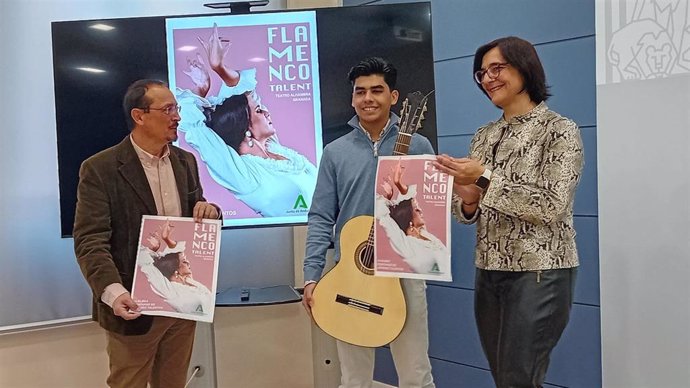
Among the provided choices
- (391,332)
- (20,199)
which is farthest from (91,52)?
(391,332)

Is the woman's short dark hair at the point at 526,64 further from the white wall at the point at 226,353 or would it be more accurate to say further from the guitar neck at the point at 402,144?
the white wall at the point at 226,353

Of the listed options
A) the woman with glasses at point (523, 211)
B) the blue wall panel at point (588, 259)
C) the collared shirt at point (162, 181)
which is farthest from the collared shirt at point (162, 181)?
the blue wall panel at point (588, 259)

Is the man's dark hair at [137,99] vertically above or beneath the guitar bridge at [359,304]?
above

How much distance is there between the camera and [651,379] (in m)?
2.21

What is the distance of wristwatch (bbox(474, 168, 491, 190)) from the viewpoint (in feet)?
5.79

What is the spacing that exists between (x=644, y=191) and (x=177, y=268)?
1.46 meters

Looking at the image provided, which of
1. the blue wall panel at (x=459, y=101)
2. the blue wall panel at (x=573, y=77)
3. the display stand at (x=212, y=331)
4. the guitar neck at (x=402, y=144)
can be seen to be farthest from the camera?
the blue wall panel at (x=459, y=101)

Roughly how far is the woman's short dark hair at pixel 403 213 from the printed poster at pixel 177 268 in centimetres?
52

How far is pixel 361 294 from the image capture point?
2105 mm

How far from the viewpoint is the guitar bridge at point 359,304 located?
2.09m

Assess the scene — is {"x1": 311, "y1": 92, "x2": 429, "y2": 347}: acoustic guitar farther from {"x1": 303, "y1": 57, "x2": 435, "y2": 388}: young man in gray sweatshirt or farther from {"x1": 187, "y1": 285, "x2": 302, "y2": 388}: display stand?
{"x1": 187, "y1": 285, "x2": 302, "y2": 388}: display stand

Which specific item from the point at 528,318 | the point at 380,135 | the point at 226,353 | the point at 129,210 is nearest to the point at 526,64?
the point at 380,135

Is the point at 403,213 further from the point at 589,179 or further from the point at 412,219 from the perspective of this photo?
the point at 589,179

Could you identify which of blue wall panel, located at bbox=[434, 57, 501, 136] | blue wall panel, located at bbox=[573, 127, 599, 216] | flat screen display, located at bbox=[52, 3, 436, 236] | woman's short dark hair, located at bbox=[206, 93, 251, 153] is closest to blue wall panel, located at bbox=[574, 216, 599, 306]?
blue wall panel, located at bbox=[573, 127, 599, 216]
